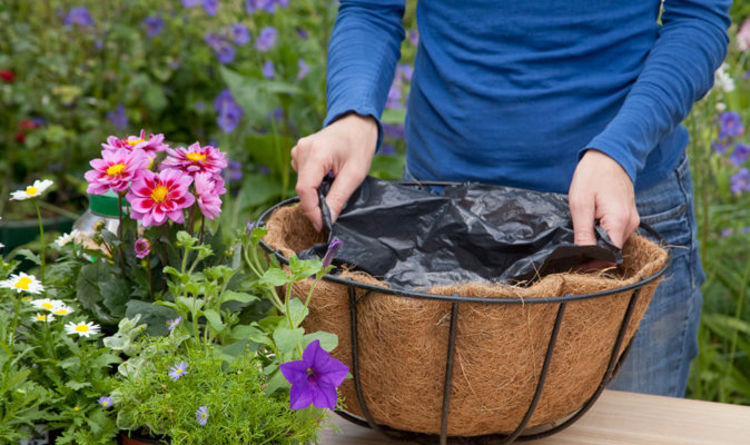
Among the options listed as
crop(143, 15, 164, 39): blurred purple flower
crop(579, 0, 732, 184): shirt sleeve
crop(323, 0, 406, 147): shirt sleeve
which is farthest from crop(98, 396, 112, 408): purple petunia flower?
crop(143, 15, 164, 39): blurred purple flower

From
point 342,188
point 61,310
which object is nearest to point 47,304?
point 61,310

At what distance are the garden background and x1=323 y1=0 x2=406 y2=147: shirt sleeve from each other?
0.93 metres

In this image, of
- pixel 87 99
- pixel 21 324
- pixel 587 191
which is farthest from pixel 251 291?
pixel 87 99

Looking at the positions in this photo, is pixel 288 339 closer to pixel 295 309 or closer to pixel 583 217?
pixel 295 309

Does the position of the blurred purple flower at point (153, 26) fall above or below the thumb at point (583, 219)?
below

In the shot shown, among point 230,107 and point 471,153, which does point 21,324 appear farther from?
point 230,107

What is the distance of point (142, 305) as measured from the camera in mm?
764

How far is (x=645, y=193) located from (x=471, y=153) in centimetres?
26

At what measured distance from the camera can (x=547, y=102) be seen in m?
1.06

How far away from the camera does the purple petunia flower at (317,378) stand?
2.01ft

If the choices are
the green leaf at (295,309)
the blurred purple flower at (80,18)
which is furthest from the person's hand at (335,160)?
the blurred purple flower at (80,18)

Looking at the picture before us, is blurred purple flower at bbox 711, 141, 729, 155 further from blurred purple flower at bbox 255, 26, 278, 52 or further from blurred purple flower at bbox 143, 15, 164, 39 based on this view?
blurred purple flower at bbox 143, 15, 164, 39

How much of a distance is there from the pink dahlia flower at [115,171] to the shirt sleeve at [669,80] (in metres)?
0.49

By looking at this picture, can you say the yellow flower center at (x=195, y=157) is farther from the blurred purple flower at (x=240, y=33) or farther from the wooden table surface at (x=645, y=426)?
the blurred purple flower at (x=240, y=33)
